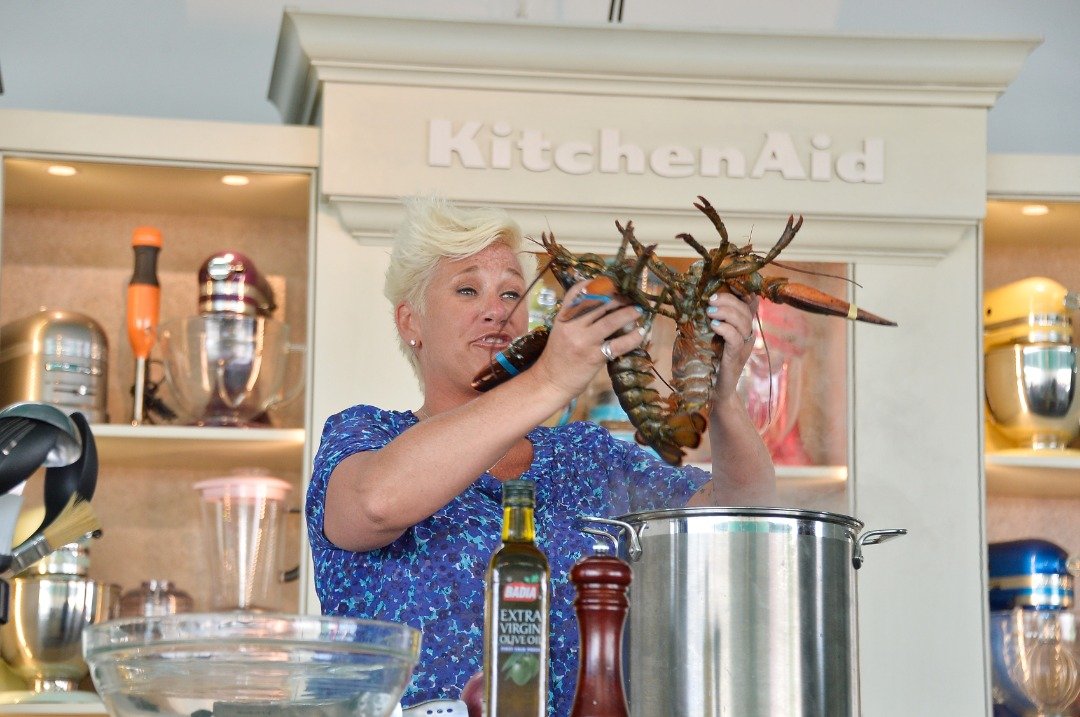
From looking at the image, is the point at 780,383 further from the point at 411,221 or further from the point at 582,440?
the point at 411,221

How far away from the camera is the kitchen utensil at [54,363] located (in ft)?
6.59

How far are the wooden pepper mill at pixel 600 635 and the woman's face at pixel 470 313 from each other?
25.8 inches

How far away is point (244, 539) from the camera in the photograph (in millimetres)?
2086

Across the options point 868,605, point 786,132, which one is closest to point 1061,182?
point 786,132

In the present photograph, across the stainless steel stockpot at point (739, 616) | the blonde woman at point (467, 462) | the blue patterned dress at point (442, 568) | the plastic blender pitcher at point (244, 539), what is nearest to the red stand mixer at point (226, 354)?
the plastic blender pitcher at point (244, 539)

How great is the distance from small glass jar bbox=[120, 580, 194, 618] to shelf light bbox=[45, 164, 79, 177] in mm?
576

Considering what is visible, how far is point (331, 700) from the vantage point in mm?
778

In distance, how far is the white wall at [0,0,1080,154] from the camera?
2393mm

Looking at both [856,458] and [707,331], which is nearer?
[707,331]

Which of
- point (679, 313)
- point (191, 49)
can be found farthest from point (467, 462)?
point (191, 49)

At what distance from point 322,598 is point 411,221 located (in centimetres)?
40

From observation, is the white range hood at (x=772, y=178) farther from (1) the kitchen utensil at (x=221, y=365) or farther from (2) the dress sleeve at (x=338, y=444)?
(2) the dress sleeve at (x=338, y=444)

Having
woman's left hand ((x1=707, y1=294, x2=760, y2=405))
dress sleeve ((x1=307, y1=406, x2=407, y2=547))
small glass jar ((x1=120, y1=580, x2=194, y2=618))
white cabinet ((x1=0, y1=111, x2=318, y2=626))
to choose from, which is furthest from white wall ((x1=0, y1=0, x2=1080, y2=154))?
woman's left hand ((x1=707, y1=294, x2=760, y2=405))

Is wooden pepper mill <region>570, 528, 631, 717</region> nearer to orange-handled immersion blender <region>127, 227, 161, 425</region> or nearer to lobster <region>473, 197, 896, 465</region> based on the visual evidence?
lobster <region>473, 197, 896, 465</region>
